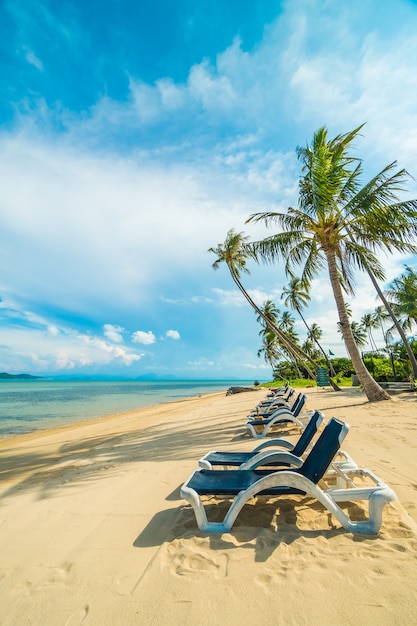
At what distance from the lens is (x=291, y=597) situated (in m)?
2.00

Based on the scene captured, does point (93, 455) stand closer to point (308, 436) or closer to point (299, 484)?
point (308, 436)

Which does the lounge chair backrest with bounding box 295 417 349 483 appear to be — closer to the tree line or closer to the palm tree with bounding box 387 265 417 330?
the tree line

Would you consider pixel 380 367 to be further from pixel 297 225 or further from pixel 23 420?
pixel 23 420

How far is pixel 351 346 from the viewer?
35.9 feet

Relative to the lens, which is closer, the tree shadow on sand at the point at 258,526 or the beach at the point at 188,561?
the beach at the point at 188,561

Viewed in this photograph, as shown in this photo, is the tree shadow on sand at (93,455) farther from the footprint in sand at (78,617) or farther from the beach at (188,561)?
the footprint in sand at (78,617)

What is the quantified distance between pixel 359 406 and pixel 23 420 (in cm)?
1627

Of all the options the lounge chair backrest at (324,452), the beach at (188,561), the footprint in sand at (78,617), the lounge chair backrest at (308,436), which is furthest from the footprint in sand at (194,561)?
the lounge chair backrest at (308,436)

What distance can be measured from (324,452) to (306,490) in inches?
18.5

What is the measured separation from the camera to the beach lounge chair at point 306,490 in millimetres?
2711

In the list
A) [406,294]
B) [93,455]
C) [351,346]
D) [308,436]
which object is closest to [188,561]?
[308,436]

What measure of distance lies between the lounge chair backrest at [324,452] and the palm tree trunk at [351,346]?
8.41m

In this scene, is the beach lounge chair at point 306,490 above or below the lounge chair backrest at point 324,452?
below

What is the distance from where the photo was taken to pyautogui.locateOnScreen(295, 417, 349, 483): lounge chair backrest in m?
2.99
